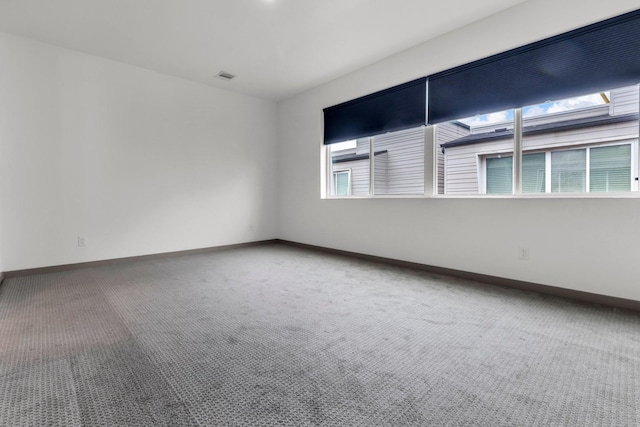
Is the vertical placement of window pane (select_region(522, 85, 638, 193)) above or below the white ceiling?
below

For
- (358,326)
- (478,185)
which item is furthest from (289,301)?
(478,185)

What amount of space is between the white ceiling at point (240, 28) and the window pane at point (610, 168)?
1.70m

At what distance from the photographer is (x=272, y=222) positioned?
20.2ft

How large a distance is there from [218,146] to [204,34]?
6.74 ft

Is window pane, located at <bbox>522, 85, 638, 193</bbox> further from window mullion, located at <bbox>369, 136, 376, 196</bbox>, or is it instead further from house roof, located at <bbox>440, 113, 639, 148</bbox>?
window mullion, located at <bbox>369, 136, 376, 196</bbox>

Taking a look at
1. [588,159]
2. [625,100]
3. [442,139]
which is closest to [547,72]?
[625,100]

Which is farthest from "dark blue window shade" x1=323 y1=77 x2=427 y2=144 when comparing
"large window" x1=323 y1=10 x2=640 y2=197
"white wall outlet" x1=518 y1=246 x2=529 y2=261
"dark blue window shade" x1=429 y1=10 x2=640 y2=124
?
"white wall outlet" x1=518 y1=246 x2=529 y2=261

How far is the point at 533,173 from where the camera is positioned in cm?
307

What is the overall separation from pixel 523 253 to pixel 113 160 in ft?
17.3

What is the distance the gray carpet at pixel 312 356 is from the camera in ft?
4.37

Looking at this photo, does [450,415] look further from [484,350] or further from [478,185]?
[478,185]

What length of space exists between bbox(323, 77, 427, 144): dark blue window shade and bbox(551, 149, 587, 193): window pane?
151 cm

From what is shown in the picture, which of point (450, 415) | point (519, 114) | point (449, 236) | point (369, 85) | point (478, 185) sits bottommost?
point (450, 415)

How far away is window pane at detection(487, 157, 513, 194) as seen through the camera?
10.6ft
